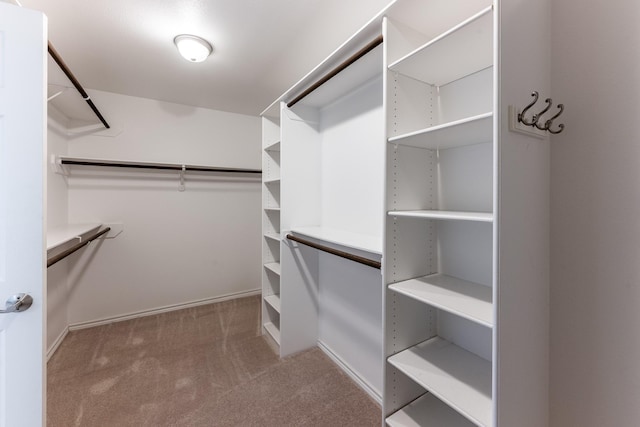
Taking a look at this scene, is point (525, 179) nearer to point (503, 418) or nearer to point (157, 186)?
point (503, 418)

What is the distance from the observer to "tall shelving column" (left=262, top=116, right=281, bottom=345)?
2.65 meters

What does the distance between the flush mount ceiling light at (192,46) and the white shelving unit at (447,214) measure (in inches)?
30.0

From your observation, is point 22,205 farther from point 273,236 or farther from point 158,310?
point 158,310

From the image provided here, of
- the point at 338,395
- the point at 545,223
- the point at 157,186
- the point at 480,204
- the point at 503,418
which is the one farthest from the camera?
the point at 157,186

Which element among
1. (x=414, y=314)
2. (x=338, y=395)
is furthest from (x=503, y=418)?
(x=338, y=395)

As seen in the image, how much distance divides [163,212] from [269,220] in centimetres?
141

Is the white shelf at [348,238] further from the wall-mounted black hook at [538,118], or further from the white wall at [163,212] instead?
the white wall at [163,212]

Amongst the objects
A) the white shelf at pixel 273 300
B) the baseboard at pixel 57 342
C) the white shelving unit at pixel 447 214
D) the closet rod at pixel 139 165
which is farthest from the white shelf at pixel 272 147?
the baseboard at pixel 57 342

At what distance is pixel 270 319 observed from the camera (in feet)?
8.85

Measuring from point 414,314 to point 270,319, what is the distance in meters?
1.79

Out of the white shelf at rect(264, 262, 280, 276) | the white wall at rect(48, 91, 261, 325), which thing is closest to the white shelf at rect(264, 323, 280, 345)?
the white shelf at rect(264, 262, 280, 276)

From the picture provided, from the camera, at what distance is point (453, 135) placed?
3.59ft

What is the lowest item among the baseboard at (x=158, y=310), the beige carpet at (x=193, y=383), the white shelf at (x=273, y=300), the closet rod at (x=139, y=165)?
the beige carpet at (x=193, y=383)

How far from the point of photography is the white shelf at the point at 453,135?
2.98ft
